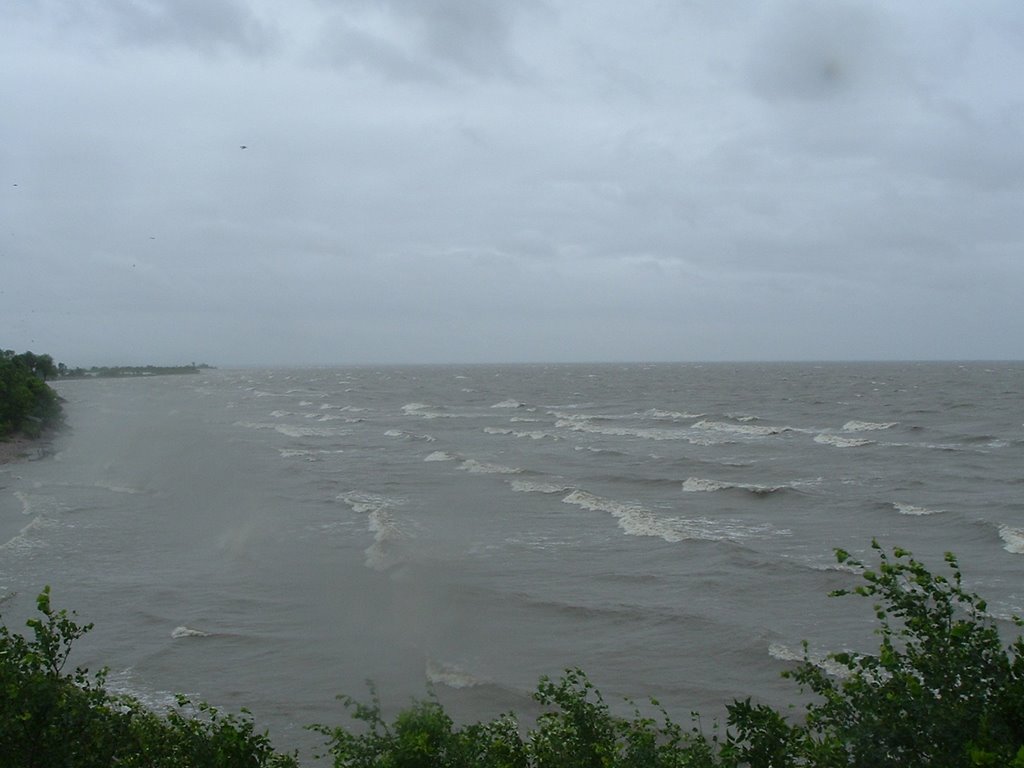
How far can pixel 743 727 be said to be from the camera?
7.51 metres

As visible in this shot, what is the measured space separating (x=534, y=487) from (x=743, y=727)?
1167 inches

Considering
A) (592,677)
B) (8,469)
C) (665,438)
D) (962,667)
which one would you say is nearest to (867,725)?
(962,667)

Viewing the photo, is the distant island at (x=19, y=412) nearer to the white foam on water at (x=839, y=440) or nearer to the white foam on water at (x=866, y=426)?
the white foam on water at (x=839, y=440)

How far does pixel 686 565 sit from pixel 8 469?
35767mm

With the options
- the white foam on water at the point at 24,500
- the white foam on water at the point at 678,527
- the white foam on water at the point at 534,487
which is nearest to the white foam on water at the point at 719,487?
the white foam on water at the point at 678,527

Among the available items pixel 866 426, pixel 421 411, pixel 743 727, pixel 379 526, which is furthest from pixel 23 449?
pixel 866 426

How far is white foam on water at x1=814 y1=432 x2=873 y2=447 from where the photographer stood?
51125 millimetres

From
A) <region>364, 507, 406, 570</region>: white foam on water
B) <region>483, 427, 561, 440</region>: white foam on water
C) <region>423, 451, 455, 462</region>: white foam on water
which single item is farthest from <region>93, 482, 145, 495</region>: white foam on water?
<region>483, 427, 561, 440</region>: white foam on water

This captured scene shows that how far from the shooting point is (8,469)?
43.6 meters

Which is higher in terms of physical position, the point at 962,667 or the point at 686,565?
the point at 962,667

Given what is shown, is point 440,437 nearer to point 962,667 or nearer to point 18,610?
point 18,610

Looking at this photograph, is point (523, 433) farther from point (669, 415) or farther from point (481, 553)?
point (481, 553)

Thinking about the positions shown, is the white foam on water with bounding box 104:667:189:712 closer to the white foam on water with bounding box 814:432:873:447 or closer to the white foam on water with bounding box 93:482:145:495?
the white foam on water with bounding box 93:482:145:495

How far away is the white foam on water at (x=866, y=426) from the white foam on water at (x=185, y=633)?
50992 millimetres
